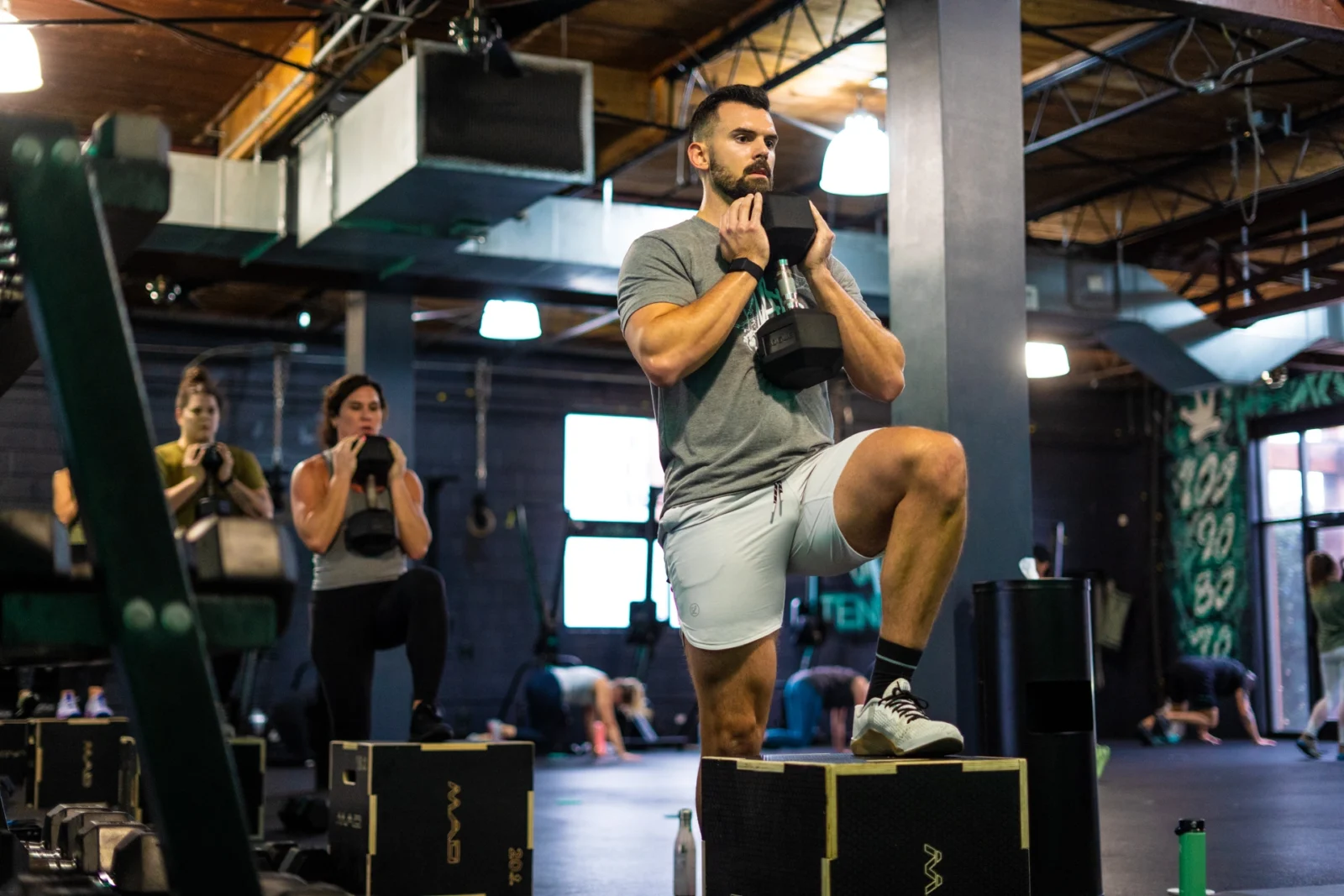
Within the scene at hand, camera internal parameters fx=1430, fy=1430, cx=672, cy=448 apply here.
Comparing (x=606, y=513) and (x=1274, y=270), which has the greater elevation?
(x=1274, y=270)

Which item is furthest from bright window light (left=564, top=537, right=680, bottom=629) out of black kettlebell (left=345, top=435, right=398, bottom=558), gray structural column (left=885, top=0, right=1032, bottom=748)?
gray structural column (left=885, top=0, right=1032, bottom=748)

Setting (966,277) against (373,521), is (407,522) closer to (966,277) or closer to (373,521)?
(373,521)

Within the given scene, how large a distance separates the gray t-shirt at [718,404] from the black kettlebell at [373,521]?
1.75 m

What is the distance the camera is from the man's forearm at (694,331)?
237 cm

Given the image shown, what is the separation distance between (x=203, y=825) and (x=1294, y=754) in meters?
10.0

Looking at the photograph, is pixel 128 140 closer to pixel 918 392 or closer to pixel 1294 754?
pixel 918 392

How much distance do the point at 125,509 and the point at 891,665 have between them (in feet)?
4.50

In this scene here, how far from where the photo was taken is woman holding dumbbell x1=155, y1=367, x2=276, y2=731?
4578mm

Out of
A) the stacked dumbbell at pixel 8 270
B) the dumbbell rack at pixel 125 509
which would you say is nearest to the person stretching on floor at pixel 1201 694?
the stacked dumbbell at pixel 8 270

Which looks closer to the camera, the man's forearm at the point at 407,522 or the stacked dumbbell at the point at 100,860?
the stacked dumbbell at the point at 100,860

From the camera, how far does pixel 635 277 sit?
8.29 ft

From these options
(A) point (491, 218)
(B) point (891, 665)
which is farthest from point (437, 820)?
(A) point (491, 218)

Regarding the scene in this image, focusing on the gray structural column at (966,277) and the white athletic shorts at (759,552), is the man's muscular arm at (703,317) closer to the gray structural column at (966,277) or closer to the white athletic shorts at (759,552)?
the white athletic shorts at (759,552)

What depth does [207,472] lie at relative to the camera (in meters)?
4.56
